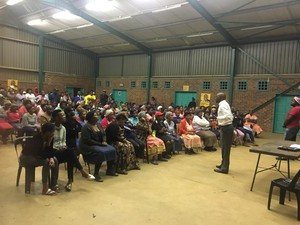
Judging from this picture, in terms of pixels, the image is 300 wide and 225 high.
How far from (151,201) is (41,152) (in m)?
1.70

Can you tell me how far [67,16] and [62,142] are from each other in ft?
32.7

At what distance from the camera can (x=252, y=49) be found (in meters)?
12.1

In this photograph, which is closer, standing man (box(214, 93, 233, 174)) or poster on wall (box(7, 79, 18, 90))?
standing man (box(214, 93, 233, 174))

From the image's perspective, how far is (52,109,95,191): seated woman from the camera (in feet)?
12.3

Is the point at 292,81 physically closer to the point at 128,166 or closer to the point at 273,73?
the point at 273,73

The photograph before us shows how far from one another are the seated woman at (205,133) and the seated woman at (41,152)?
4640mm

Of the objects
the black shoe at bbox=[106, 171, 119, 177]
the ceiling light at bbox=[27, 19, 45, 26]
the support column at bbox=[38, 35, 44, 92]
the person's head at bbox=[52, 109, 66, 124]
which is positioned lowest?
the black shoe at bbox=[106, 171, 119, 177]

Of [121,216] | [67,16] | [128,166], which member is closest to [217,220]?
[121,216]

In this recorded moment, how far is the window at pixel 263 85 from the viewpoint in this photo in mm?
11673

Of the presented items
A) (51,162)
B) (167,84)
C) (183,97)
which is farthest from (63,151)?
(167,84)

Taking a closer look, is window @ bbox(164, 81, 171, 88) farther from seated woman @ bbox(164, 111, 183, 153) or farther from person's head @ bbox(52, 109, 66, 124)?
person's head @ bbox(52, 109, 66, 124)

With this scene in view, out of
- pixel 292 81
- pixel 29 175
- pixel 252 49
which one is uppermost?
pixel 252 49

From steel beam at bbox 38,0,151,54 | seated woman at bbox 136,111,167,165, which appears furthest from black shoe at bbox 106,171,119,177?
steel beam at bbox 38,0,151,54

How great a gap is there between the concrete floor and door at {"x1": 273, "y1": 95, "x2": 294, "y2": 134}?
24.1 ft
